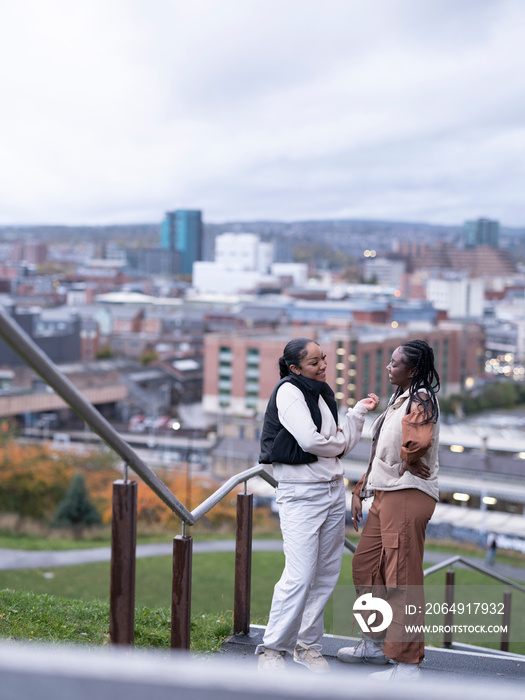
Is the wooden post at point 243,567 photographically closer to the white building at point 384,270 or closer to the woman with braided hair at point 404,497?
the woman with braided hair at point 404,497

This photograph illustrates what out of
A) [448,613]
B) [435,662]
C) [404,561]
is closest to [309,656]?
[404,561]

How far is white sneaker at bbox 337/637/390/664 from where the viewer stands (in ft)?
7.47

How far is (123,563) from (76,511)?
48.8ft

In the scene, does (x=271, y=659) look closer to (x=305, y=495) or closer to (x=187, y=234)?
(x=305, y=495)

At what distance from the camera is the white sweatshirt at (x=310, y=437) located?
6.68ft

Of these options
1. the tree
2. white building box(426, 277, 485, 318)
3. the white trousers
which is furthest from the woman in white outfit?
white building box(426, 277, 485, 318)

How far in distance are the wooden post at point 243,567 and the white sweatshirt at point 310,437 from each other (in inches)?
17.0

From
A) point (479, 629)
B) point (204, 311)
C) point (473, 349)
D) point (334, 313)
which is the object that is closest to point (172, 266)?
point (204, 311)

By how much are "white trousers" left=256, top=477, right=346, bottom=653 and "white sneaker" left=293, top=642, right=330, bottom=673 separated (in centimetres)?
3

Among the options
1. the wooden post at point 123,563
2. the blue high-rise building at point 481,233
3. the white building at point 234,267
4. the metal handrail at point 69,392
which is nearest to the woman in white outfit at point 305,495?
the metal handrail at point 69,392

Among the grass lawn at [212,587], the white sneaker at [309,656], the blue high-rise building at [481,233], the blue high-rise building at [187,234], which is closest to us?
the white sneaker at [309,656]

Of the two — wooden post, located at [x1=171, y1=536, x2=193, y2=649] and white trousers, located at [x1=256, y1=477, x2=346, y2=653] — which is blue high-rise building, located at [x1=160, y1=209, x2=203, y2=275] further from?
wooden post, located at [x1=171, y1=536, x2=193, y2=649]

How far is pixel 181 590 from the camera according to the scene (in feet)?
6.33

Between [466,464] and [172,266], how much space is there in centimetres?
9784
